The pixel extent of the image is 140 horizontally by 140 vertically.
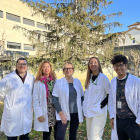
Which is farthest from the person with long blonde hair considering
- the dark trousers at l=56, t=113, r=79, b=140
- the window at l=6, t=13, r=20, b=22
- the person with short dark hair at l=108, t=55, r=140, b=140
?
the window at l=6, t=13, r=20, b=22

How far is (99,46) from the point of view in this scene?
11.3m

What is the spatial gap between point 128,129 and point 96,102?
693 mm

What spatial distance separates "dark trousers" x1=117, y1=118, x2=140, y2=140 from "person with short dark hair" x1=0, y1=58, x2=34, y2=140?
5.92 ft

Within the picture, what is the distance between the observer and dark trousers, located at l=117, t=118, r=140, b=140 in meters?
2.15

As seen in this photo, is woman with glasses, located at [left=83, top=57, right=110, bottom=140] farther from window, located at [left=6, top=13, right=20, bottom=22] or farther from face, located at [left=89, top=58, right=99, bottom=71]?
window, located at [left=6, top=13, right=20, bottom=22]

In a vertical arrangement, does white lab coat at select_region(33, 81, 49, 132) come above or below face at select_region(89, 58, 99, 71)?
below

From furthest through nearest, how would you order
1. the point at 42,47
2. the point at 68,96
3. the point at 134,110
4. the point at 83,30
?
the point at 42,47 < the point at 83,30 < the point at 68,96 < the point at 134,110

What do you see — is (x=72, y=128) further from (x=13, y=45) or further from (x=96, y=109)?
(x=13, y=45)

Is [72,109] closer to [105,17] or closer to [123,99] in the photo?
[123,99]

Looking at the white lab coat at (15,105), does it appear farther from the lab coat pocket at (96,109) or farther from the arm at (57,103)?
the lab coat pocket at (96,109)

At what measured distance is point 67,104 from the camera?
110 inches

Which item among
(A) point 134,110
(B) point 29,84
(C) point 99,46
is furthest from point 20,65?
(C) point 99,46

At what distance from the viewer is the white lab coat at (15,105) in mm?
2758

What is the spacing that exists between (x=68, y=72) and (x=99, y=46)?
896 centimetres
